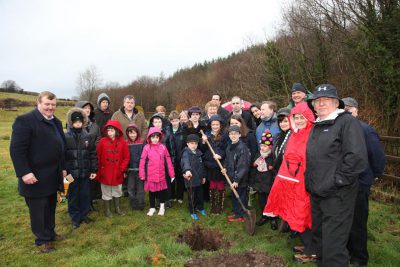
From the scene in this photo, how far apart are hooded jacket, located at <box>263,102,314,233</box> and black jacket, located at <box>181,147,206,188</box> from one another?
2087 mm

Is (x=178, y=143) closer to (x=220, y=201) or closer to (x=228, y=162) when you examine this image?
(x=228, y=162)

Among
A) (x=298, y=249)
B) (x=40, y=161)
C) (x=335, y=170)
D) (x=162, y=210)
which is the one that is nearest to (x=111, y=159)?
(x=162, y=210)

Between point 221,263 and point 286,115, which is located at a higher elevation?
point 286,115

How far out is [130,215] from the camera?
20.1 feet

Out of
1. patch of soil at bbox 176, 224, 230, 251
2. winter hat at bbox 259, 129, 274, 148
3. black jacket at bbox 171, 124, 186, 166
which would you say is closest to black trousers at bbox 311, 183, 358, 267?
patch of soil at bbox 176, 224, 230, 251

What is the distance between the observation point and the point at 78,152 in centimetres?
538

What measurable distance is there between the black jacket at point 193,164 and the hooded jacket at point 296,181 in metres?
2.09

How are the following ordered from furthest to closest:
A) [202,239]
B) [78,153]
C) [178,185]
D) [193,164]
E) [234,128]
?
[178,185] → [193,164] → [234,128] → [78,153] → [202,239]

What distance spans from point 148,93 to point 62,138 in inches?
2244

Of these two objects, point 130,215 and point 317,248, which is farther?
point 130,215

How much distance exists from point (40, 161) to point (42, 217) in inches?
35.6

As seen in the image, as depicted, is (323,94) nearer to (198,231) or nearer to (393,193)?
(198,231)

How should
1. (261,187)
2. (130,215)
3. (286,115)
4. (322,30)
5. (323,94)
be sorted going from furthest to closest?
(322,30) → (130,215) → (261,187) → (286,115) → (323,94)

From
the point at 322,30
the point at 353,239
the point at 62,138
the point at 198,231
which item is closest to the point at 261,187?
the point at 198,231
